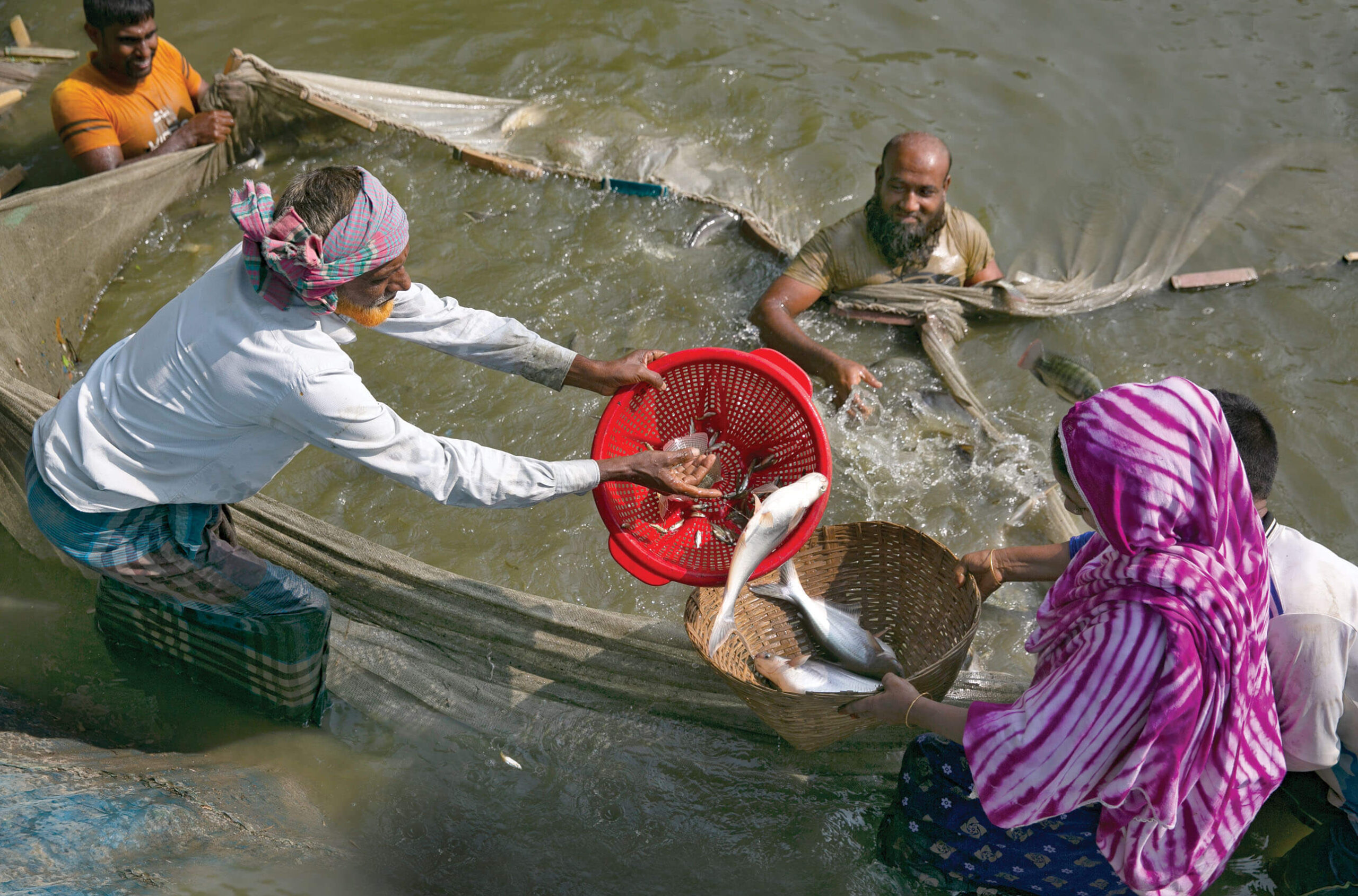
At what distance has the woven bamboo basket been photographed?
275 centimetres

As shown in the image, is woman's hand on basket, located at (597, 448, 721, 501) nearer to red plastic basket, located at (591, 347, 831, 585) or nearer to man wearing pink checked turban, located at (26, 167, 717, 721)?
man wearing pink checked turban, located at (26, 167, 717, 721)

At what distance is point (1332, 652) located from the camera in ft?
7.34

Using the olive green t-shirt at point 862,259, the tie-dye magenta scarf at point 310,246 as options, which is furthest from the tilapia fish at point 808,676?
the olive green t-shirt at point 862,259

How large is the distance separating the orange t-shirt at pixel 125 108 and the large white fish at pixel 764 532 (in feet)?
16.1

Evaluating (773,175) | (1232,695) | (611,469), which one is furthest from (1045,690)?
(773,175)

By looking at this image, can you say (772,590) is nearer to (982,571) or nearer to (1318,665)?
(982,571)

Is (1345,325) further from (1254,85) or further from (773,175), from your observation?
(773,175)

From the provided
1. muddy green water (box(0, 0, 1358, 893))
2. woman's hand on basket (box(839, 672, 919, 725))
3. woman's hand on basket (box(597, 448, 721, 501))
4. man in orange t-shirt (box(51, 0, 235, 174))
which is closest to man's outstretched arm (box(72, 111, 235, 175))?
man in orange t-shirt (box(51, 0, 235, 174))

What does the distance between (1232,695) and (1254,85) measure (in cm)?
631

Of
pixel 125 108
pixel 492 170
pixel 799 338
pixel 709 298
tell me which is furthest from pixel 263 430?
pixel 125 108

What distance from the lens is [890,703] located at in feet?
8.05

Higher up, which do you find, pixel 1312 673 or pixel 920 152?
pixel 920 152

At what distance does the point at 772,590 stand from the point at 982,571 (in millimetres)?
660

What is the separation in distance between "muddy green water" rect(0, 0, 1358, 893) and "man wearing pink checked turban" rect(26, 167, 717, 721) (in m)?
0.51
